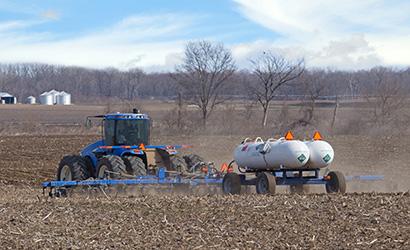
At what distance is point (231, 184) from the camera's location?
1645 centimetres

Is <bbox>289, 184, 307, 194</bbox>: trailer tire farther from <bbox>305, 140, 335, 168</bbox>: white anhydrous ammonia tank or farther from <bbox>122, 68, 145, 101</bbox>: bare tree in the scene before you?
<bbox>122, 68, 145, 101</bbox>: bare tree

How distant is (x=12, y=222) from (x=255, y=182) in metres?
6.60

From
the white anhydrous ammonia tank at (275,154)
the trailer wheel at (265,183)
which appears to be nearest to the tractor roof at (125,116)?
the white anhydrous ammonia tank at (275,154)

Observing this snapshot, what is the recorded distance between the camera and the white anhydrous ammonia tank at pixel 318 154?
1588cm

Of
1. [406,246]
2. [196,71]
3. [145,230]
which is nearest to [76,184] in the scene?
[145,230]

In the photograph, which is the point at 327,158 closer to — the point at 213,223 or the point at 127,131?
the point at 127,131

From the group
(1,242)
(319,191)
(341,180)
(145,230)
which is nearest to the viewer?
(1,242)

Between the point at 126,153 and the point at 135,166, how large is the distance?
0.99m

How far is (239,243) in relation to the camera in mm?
9156

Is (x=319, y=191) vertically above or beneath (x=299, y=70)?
beneath

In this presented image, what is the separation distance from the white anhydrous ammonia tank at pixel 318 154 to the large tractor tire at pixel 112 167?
426 cm

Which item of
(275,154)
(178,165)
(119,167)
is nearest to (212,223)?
(275,154)

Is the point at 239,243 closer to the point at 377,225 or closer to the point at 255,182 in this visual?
the point at 377,225

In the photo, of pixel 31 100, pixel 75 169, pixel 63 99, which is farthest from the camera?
pixel 31 100
